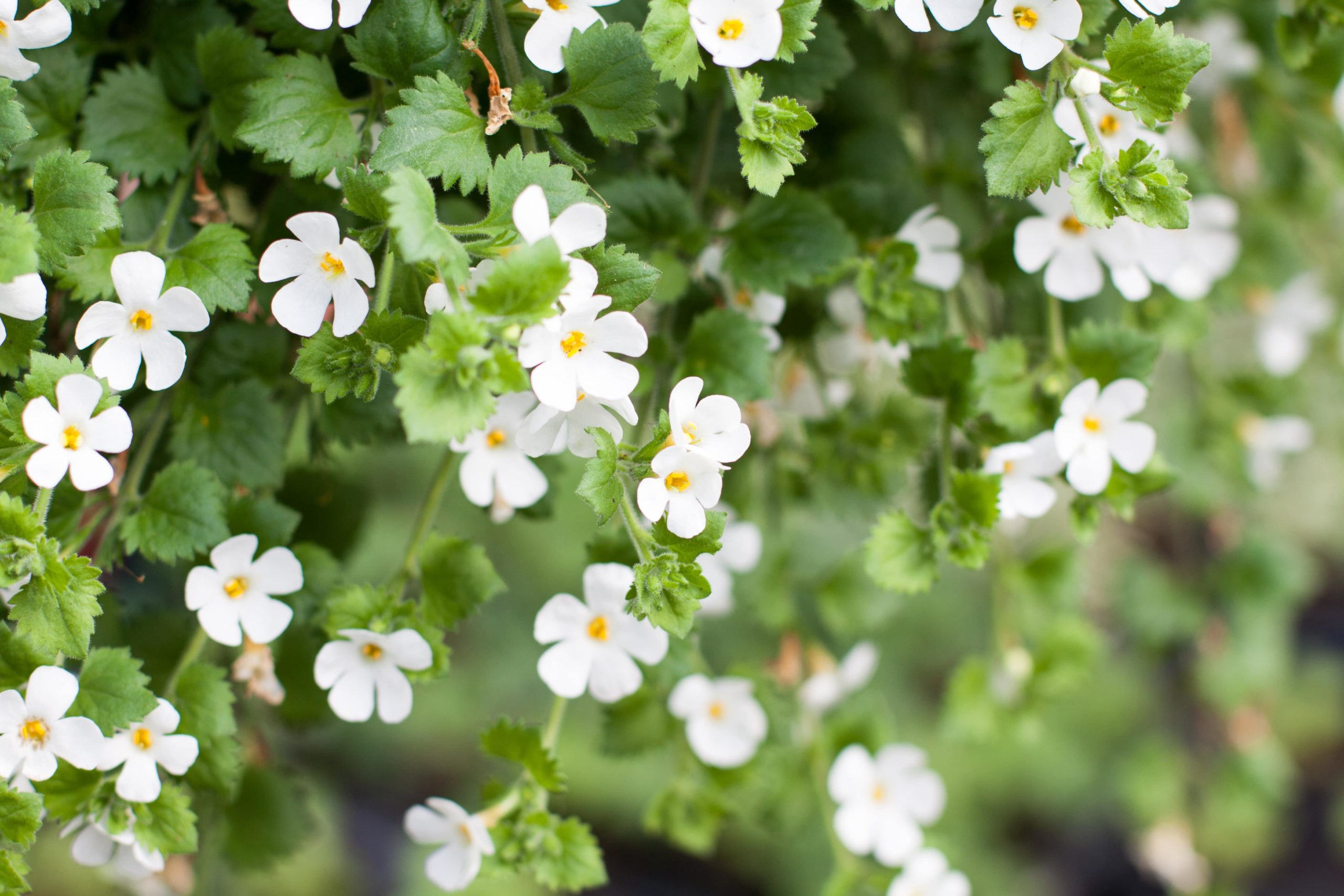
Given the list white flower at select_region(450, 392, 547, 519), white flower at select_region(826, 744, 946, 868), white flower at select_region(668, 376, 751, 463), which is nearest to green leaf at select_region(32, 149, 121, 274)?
white flower at select_region(450, 392, 547, 519)

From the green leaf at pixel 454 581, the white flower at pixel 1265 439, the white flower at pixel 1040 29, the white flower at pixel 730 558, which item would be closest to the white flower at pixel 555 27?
the white flower at pixel 1040 29

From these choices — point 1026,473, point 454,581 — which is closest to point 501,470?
point 454,581

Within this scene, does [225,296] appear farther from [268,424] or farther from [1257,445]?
[1257,445]

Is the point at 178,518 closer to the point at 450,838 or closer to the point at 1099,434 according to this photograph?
the point at 450,838

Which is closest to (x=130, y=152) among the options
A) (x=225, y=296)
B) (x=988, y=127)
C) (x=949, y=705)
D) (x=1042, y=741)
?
(x=225, y=296)

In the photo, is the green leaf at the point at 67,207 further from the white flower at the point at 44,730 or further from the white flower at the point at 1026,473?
the white flower at the point at 1026,473

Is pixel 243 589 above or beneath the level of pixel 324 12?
beneath

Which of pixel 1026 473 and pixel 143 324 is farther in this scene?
pixel 1026 473
